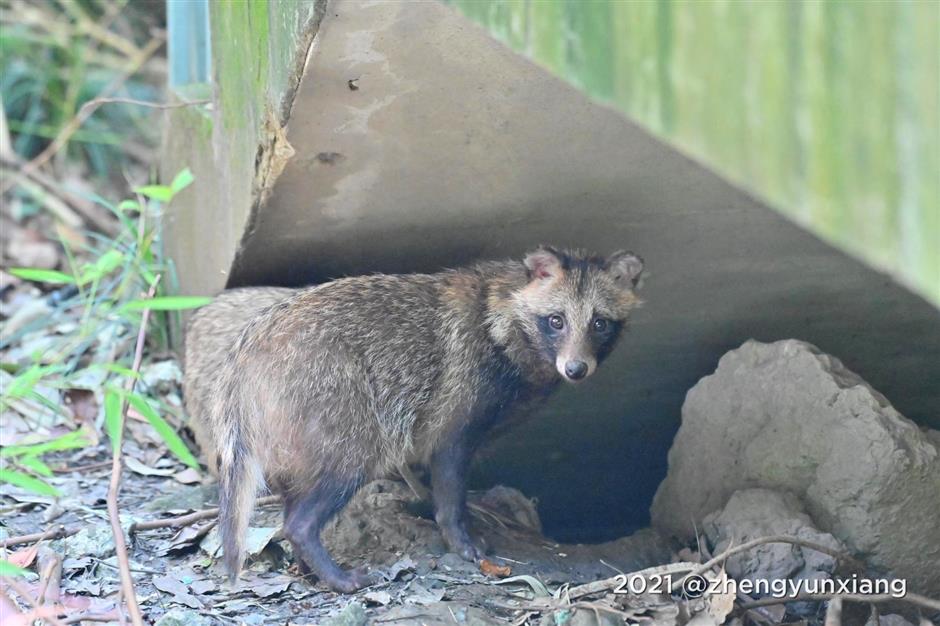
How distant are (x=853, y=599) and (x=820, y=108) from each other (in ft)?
10.6

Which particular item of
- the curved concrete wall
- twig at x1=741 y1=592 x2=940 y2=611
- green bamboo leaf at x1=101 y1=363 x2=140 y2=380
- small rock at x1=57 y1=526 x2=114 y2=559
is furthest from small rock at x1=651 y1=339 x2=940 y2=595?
green bamboo leaf at x1=101 y1=363 x2=140 y2=380

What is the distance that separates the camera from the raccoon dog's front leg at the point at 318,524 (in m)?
4.82

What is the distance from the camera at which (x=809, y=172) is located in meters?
1.58

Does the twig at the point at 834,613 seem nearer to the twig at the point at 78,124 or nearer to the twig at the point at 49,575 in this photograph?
the twig at the point at 49,575

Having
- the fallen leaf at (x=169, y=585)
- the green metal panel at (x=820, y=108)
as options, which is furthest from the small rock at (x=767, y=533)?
the green metal panel at (x=820, y=108)

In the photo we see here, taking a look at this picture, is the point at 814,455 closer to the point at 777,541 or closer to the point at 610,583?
the point at 777,541

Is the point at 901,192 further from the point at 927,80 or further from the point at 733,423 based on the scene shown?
the point at 733,423

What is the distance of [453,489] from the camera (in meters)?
5.38

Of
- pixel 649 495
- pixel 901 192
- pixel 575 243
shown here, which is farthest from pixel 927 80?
pixel 649 495

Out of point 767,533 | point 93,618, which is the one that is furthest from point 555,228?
point 93,618

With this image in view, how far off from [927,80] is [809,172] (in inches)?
7.5

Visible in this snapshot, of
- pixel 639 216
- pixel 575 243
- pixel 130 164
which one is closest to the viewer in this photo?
pixel 639 216

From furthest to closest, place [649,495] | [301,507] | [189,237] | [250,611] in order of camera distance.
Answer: [649,495], [189,237], [301,507], [250,611]

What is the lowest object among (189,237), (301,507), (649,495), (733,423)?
(649,495)
